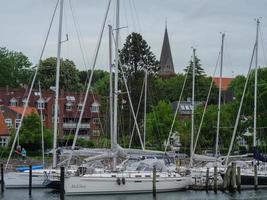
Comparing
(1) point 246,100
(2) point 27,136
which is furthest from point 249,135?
(2) point 27,136

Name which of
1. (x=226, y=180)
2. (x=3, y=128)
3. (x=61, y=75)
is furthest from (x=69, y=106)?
(x=226, y=180)

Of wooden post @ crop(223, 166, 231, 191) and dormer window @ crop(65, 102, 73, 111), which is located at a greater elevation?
dormer window @ crop(65, 102, 73, 111)

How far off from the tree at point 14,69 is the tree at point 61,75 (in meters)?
9.34

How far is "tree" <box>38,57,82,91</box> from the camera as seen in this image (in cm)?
12650

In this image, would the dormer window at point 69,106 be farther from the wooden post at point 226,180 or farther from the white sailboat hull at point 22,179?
the wooden post at point 226,180

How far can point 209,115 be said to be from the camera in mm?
86312

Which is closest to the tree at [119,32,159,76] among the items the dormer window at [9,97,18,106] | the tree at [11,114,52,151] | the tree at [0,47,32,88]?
the dormer window at [9,97,18,106]

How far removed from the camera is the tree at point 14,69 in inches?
5295

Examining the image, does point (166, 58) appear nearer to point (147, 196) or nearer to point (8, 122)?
point (8, 122)

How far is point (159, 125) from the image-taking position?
281 feet

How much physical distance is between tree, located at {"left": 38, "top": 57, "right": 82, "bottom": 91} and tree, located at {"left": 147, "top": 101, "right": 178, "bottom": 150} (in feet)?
129

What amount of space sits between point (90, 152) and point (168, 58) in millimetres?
150924

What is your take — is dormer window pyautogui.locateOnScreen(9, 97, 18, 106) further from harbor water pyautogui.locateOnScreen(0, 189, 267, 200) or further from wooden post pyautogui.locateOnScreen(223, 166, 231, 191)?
wooden post pyautogui.locateOnScreen(223, 166, 231, 191)

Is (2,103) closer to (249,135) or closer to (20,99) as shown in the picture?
(20,99)
